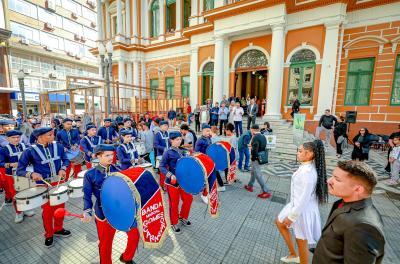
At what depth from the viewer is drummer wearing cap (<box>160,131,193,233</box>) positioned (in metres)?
3.54

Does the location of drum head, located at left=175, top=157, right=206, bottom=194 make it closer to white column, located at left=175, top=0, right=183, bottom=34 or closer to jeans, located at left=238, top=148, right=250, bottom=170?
jeans, located at left=238, top=148, right=250, bottom=170

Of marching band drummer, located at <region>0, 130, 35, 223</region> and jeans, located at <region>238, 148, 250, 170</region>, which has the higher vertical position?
marching band drummer, located at <region>0, 130, 35, 223</region>

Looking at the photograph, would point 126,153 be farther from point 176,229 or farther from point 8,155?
point 8,155

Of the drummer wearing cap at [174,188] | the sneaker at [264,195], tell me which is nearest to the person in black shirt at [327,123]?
the sneaker at [264,195]

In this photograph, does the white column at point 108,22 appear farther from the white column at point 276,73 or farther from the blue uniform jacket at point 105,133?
the blue uniform jacket at point 105,133

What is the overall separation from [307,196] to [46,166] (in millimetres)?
4391

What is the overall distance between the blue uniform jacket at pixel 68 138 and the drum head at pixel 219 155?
4807 millimetres

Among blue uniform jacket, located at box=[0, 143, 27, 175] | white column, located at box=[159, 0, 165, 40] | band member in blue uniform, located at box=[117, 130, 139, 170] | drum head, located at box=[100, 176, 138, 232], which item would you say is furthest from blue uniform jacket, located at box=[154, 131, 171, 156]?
white column, located at box=[159, 0, 165, 40]

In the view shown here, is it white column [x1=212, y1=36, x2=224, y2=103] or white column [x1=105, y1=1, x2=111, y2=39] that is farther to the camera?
white column [x1=105, y1=1, x2=111, y2=39]

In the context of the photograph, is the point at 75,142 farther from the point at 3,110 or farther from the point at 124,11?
the point at 3,110

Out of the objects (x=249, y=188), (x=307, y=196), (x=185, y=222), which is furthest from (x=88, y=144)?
(x=307, y=196)

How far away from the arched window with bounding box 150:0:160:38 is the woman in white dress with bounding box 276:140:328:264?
20173 millimetres

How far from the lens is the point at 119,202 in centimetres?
213

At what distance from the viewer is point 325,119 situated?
946 cm
